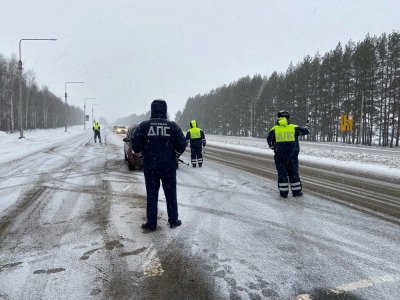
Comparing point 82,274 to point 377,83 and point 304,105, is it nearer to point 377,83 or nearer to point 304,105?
point 377,83

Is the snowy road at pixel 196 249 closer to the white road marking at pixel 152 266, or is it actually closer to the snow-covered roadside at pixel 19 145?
the white road marking at pixel 152 266

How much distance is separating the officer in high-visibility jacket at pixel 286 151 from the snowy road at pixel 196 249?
339 millimetres

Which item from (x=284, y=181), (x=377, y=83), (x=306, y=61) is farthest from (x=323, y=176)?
(x=306, y=61)

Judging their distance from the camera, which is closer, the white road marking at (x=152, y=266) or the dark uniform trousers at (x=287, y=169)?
the white road marking at (x=152, y=266)

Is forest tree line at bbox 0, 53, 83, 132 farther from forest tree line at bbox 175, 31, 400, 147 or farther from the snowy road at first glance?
the snowy road

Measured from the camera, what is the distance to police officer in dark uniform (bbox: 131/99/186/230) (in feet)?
13.8

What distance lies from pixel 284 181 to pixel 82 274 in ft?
15.3

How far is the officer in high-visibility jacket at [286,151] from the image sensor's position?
629 cm

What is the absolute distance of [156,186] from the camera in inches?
169

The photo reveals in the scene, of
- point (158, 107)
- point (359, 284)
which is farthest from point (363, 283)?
point (158, 107)

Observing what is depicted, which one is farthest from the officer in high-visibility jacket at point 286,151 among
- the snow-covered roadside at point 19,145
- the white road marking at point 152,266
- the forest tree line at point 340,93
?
the forest tree line at point 340,93

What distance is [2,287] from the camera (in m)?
2.65

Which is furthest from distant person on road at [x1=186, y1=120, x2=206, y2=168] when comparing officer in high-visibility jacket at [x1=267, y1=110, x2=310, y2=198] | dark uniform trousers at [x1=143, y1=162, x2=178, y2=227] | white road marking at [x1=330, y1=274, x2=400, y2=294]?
white road marking at [x1=330, y1=274, x2=400, y2=294]

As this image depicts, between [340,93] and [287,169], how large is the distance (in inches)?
1757
